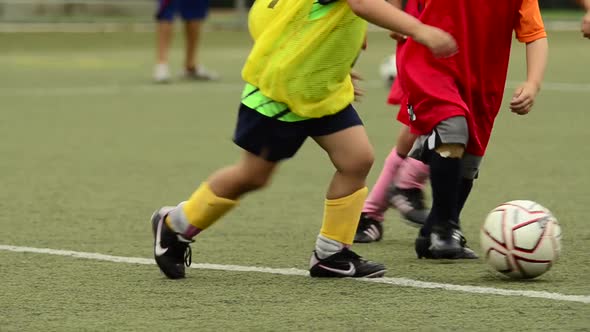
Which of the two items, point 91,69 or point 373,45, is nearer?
point 91,69

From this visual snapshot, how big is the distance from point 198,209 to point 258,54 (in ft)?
2.05

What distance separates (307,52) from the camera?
496 centimetres

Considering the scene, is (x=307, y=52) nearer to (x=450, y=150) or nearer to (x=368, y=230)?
(x=450, y=150)

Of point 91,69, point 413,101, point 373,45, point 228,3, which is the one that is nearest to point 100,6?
point 228,3

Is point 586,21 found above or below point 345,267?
above

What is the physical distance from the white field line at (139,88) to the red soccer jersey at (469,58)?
26.9 ft

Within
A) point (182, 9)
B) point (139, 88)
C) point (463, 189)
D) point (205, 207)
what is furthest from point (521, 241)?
point (182, 9)

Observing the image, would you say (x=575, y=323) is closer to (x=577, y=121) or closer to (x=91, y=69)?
(x=577, y=121)

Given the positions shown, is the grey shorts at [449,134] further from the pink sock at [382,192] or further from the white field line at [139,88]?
the white field line at [139,88]

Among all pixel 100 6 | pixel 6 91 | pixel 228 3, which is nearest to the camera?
pixel 6 91

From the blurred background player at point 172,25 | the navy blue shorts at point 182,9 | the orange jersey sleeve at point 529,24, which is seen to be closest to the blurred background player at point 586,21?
the orange jersey sleeve at point 529,24

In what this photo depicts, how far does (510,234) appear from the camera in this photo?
5176 mm

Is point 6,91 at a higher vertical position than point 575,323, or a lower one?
lower

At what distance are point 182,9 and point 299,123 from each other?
32.3 feet
